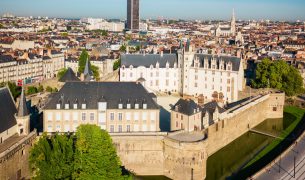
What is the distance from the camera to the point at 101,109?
1506 inches

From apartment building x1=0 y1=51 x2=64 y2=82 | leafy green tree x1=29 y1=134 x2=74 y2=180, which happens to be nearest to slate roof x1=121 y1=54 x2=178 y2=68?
apartment building x1=0 y1=51 x2=64 y2=82

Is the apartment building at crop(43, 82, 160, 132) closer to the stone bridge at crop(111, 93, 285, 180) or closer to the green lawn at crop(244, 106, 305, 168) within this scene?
the stone bridge at crop(111, 93, 285, 180)

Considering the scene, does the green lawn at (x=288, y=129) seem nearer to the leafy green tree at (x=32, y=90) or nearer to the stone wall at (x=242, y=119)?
the stone wall at (x=242, y=119)

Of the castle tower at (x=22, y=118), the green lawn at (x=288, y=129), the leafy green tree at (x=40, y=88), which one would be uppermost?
the castle tower at (x=22, y=118)

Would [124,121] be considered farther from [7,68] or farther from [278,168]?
[7,68]

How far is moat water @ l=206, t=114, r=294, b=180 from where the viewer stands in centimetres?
3834

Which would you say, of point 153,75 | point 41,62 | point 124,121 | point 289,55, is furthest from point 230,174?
point 289,55

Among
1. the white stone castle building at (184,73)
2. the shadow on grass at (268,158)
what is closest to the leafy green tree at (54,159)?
the shadow on grass at (268,158)

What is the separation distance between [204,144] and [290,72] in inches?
1360

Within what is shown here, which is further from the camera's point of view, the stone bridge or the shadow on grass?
the shadow on grass

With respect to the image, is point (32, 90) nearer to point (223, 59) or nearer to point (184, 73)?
point (184, 73)

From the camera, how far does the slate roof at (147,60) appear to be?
209 feet

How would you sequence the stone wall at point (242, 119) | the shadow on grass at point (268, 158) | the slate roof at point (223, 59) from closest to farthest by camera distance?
the shadow on grass at point (268, 158) → the stone wall at point (242, 119) → the slate roof at point (223, 59)

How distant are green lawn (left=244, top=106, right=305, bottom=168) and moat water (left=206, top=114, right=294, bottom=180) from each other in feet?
1.75
